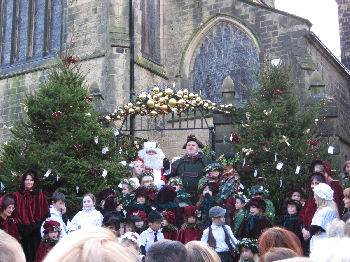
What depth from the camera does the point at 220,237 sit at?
757 centimetres

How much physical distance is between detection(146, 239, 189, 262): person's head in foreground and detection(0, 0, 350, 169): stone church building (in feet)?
44.5

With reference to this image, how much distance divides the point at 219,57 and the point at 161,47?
2.37 m

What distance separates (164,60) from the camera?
803 inches

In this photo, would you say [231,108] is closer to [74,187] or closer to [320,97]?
[320,97]

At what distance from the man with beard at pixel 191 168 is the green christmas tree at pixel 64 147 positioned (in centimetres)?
154

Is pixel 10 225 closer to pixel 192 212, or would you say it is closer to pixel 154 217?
pixel 154 217

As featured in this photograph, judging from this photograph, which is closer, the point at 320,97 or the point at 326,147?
the point at 326,147

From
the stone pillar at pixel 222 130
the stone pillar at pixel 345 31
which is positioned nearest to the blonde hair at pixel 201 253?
the stone pillar at pixel 222 130

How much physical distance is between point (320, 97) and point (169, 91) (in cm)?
375

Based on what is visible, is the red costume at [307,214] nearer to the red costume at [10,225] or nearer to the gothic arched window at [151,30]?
the red costume at [10,225]

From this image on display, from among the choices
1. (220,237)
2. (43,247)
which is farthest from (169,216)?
(43,247)

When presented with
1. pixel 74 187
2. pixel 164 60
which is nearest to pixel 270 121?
pixel 74 187

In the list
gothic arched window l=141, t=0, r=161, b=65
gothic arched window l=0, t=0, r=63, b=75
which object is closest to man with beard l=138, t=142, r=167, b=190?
gothic arched window l=141, t=0, r=161, b=65

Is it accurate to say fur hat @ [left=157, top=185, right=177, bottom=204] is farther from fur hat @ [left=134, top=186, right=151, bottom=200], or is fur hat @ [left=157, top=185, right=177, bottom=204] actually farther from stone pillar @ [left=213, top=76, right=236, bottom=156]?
stone pillar @ [left=213, top=76, right=236, bottom=156]
